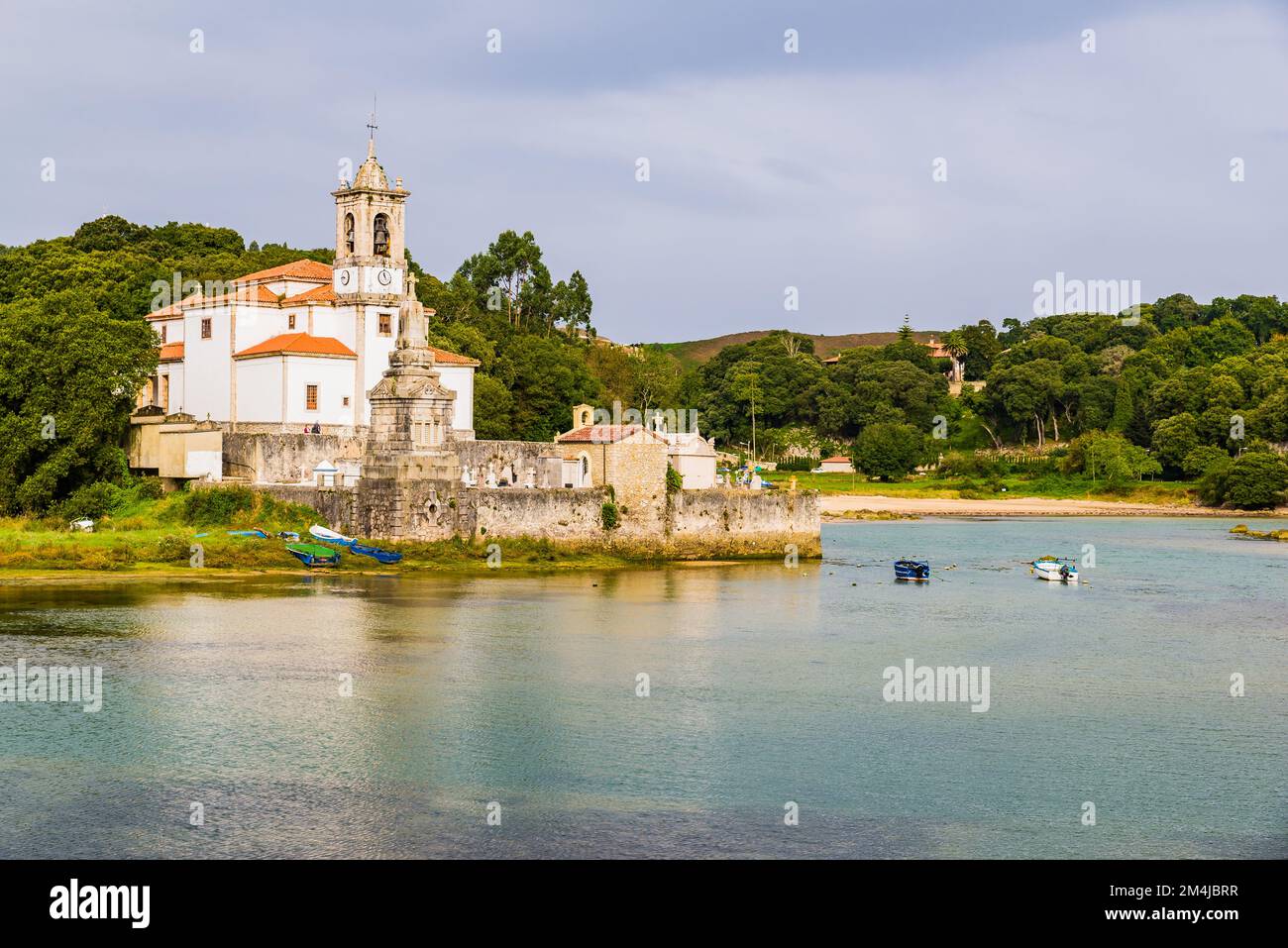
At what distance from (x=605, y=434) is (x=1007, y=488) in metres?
73.6

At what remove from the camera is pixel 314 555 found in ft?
185

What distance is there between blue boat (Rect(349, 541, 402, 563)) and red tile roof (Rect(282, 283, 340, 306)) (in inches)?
656

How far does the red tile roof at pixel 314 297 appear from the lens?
2744 inches

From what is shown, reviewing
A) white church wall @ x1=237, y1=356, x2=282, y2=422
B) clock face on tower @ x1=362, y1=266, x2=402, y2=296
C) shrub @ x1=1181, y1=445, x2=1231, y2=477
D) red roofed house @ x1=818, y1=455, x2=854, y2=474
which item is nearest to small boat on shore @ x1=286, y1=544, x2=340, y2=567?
white church wall @ x1=237, y1=356, x2=282, y2=422

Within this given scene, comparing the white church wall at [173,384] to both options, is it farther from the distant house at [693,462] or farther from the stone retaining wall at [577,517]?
the distant house at [693,462]

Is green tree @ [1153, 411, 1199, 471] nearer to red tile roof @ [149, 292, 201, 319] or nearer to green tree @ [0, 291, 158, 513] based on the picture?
red tile roof @ [149, 292, 201, 319]

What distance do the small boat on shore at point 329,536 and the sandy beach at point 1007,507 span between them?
63.1 meters

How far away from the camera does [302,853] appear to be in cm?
2225

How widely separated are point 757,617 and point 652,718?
17.5 m

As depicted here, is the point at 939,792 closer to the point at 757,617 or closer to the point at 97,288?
the point at 757,617

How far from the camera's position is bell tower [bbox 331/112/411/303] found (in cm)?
6806

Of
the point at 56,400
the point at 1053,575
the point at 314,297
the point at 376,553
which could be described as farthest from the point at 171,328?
the point at 1053,575

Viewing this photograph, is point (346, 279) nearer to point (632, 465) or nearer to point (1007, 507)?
point (632, 465)
